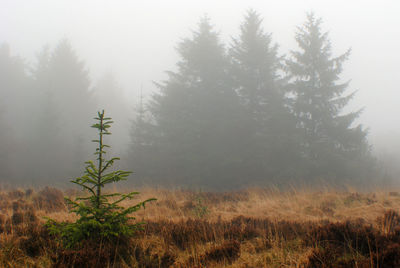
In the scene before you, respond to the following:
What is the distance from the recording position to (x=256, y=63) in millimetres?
15602

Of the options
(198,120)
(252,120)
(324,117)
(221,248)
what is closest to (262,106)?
(252,120)

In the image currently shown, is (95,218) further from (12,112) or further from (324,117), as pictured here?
(12,112)

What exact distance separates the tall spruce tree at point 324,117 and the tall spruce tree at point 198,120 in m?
4.51

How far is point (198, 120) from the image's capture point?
15.6 metres

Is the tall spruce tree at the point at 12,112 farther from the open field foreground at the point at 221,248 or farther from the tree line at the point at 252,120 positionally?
the open field foreground at the point at 221,248

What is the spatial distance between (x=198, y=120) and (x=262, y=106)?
432 cm

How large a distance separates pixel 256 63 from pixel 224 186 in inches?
337

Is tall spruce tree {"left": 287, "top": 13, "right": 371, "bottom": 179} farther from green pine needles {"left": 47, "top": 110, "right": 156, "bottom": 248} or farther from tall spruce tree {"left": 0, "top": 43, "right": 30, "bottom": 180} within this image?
tall spruce tree {"left": 0, "top": 43, "right": 30, "bottom": 180}

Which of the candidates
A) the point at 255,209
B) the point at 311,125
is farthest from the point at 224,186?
the point at 255,209

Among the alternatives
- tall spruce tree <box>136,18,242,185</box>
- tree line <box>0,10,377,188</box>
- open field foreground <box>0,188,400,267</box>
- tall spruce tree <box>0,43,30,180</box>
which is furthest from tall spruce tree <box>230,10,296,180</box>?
tall spruce tree <box>0,43,30,180</box>

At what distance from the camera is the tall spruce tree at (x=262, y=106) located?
47.2ft

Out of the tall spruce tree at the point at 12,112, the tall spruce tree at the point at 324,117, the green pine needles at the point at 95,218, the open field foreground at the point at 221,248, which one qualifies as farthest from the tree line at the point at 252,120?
the tall spruce tree at the point at 12,112

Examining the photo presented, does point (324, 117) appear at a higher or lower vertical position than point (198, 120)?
lower

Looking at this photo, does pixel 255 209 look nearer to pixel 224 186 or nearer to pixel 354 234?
pixel 354 234
